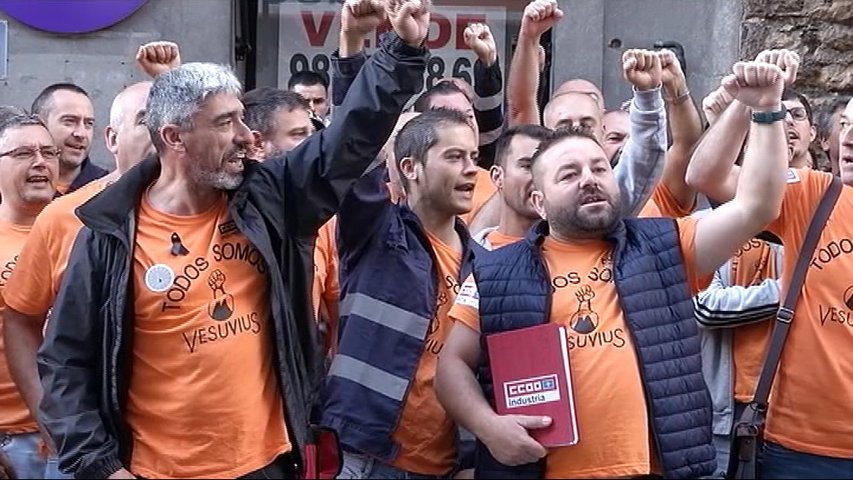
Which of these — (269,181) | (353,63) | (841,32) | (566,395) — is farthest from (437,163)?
(841,32)

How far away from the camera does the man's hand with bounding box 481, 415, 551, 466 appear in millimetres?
3938

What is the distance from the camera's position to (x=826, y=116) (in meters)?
7.12

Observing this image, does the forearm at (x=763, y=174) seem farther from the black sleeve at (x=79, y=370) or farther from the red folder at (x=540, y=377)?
the black sleeve at (x=79, y=370)

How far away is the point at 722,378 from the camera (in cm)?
509

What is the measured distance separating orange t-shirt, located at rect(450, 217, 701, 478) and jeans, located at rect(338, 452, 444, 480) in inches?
22.3

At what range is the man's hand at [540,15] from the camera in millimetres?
5156

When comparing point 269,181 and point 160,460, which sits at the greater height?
point 269,181

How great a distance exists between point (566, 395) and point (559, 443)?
132 mm

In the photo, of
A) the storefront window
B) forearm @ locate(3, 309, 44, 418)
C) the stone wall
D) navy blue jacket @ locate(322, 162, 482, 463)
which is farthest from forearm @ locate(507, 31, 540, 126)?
the stone wall

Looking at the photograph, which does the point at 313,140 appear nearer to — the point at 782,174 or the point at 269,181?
the point at 269,181

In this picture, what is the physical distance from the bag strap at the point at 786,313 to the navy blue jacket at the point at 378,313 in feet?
3.26

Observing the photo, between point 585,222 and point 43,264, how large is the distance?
1.72 m

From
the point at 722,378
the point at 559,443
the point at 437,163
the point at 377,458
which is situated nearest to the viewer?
the point at 559,443

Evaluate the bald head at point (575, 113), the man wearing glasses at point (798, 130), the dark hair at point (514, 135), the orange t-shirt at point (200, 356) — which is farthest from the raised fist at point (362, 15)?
the man wearing glasses at point (798, 130)
